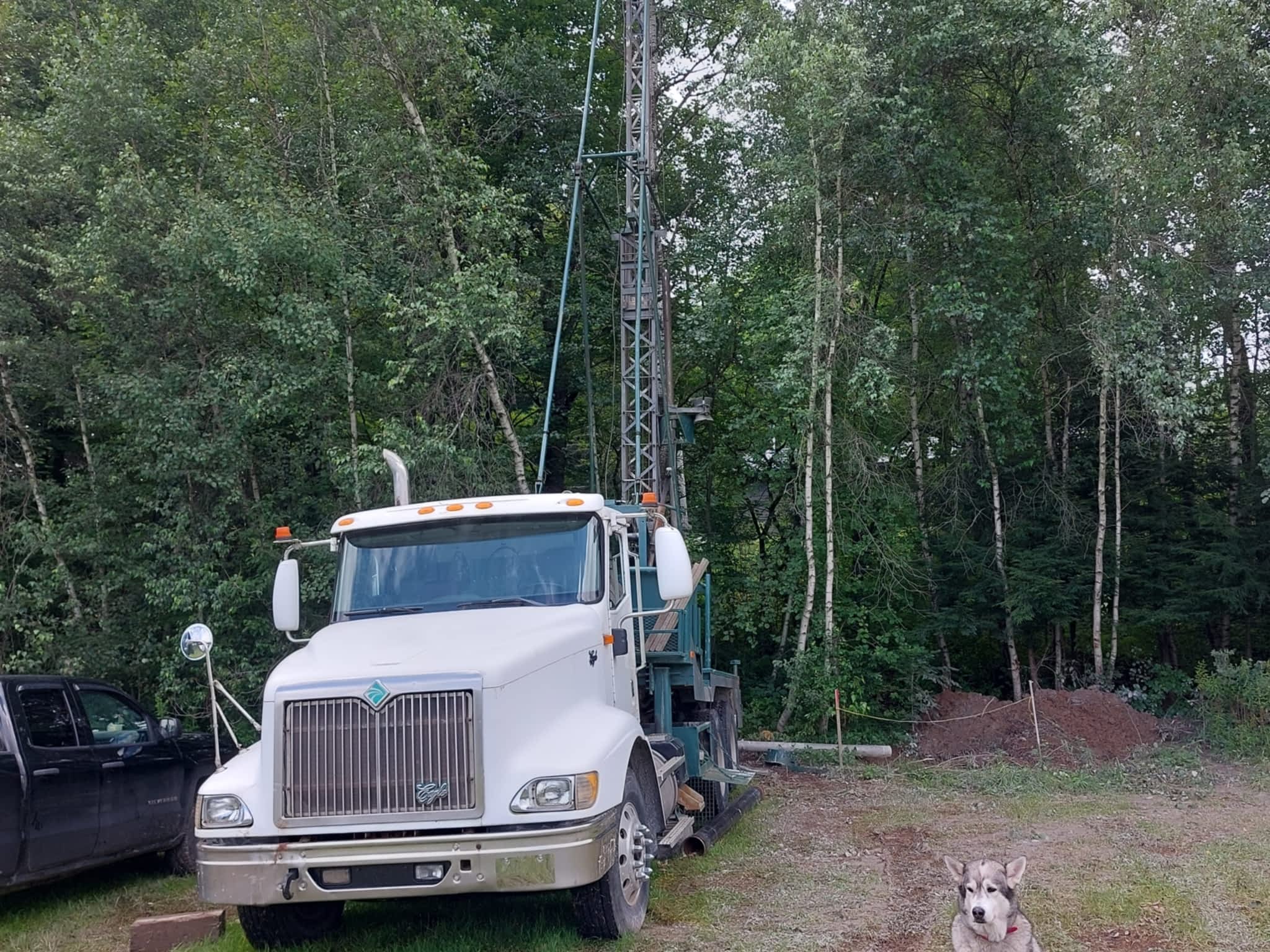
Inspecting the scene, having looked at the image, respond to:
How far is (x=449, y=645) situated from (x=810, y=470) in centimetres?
1208

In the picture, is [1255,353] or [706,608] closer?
[706,608]

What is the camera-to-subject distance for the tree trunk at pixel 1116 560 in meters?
18.3

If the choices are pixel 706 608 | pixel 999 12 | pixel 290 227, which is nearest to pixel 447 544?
pixel 706 608

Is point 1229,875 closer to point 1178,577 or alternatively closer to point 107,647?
point 1178,577

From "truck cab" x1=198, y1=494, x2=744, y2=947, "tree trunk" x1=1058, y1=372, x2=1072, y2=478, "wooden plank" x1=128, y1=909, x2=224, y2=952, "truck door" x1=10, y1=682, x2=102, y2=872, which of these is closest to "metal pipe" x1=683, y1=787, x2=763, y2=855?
"truck cab" x1=198, y1=494, x2=744, y2=947

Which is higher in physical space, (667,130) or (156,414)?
(667,130)

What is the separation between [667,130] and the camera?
21.3 m

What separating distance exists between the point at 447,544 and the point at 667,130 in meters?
15.5

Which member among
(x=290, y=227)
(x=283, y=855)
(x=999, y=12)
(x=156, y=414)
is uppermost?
(x=999, y=12)

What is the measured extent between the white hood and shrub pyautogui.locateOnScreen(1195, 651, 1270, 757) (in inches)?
466

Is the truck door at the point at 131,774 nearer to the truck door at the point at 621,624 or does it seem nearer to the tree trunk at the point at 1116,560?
the truck door at the point at 621,624

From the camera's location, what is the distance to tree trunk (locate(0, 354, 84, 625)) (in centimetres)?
1590

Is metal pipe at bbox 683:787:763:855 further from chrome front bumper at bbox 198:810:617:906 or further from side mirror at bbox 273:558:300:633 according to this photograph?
side mirror at bbox 273:558:300:633

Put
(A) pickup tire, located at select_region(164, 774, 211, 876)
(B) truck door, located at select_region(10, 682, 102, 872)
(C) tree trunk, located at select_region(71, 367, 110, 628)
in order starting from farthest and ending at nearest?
1. (C) tree trunk, located at select_region(71, 367, 110, 628)
2. (A) pickup tire, located at select_region(164, 774, 211, 876)
3. (B) truck door, located at select_region(10, 682, 102, 872)
